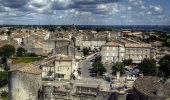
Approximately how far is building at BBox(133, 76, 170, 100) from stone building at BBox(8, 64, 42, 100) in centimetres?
767

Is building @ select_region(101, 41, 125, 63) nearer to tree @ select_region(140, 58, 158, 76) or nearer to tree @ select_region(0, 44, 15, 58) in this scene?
tree @ select_region(140, 58, 158, 76)

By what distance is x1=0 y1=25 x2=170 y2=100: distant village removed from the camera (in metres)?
27.5

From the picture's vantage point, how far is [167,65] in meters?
59.5

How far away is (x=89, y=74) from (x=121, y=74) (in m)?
6.62

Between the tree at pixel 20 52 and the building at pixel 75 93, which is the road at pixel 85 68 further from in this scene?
the building at pixel 75 93

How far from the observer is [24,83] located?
2847 cm

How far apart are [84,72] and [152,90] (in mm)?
39402

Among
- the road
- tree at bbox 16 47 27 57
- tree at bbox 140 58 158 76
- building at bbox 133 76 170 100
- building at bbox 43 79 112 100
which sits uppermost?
building at bbox 133 76 170 100

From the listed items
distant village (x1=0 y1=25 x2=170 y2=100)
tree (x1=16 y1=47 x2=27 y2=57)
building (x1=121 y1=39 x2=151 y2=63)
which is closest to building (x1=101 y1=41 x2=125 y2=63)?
distant village (x1=0 y1=25 x2=170 y2=100)

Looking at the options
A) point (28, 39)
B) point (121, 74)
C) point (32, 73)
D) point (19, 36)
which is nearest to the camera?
point (32, 73)

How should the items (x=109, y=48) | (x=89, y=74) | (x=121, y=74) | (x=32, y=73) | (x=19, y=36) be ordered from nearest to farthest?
(x=32, y=73) < (x=121, y=74) < (x=89, y=74) < (x=109, y=48) < (x=19, y=36)

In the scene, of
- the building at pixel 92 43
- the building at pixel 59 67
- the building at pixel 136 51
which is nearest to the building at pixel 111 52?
the building at pixel 136 51

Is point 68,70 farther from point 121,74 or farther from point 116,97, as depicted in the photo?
point 116,97

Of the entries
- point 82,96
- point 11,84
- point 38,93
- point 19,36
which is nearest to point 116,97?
point 82,96
